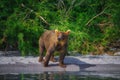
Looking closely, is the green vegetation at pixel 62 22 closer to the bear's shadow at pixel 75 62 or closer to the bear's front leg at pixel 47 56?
the bear's shadow at pixel 75 62

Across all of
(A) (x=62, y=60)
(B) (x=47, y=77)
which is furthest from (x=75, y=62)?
(B) (x=47, y=77)

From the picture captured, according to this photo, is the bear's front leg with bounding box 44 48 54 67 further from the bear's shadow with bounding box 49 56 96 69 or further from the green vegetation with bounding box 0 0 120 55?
the green vegetation with bounding box 0 0 120 55

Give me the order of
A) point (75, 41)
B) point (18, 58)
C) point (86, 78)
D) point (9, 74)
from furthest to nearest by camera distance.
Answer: point (75, 41) < point (18, 58) < point (9, 74) < point (86, 78)

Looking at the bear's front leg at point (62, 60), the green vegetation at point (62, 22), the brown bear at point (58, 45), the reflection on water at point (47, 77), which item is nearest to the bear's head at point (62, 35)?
the brown bear at point (58, 45)

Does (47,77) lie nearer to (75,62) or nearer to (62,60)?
(62,60)

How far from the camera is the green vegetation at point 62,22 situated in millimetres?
13555

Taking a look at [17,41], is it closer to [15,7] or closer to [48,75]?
[15,7]

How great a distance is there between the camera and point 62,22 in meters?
13.7

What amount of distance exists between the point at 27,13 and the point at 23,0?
0.41 metres

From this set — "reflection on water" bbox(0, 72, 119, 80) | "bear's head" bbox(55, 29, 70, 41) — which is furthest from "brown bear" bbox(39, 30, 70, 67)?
"reflection on water" bbox(0, 72, 119, 80)

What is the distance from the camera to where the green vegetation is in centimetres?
1355

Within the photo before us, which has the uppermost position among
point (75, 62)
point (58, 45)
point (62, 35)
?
point (62, 35)

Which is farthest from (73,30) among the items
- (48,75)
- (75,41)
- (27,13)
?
(48,75)

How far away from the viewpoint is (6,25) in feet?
45.0
